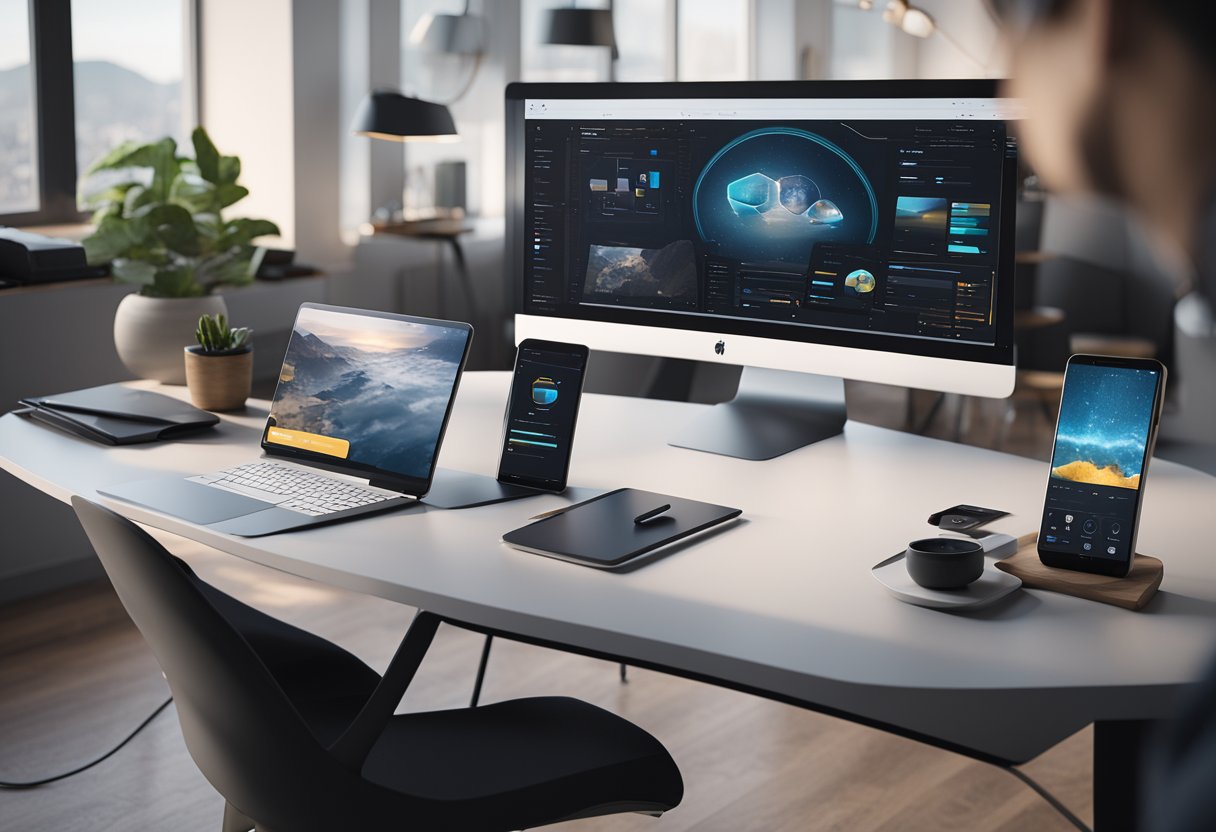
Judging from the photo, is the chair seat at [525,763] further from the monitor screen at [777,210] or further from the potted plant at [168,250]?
the potted plant at [168,250]

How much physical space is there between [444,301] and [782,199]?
342 cm

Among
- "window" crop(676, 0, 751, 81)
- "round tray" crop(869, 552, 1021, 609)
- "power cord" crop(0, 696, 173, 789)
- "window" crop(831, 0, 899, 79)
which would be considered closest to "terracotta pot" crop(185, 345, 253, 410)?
"power cord" crop(0, 696, 173, 789)

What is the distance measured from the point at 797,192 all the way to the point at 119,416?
1.14 metres

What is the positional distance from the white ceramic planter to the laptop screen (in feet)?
1.73

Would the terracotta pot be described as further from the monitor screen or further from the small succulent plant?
the monitor screen

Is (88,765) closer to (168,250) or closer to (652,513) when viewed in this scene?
(168,250)

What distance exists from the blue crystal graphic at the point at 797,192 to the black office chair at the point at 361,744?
0.80 meters

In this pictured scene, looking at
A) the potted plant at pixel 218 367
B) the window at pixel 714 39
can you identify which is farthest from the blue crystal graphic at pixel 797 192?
the window at pixel 714 39

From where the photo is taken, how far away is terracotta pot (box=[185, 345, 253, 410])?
2.22 metres

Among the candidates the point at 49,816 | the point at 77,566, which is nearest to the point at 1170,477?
the point at 49,816

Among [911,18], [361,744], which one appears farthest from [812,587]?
[911,18]

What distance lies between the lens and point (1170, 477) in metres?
1.87

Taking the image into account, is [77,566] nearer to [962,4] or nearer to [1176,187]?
[1176,187]

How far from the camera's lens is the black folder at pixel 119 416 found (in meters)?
2.03
